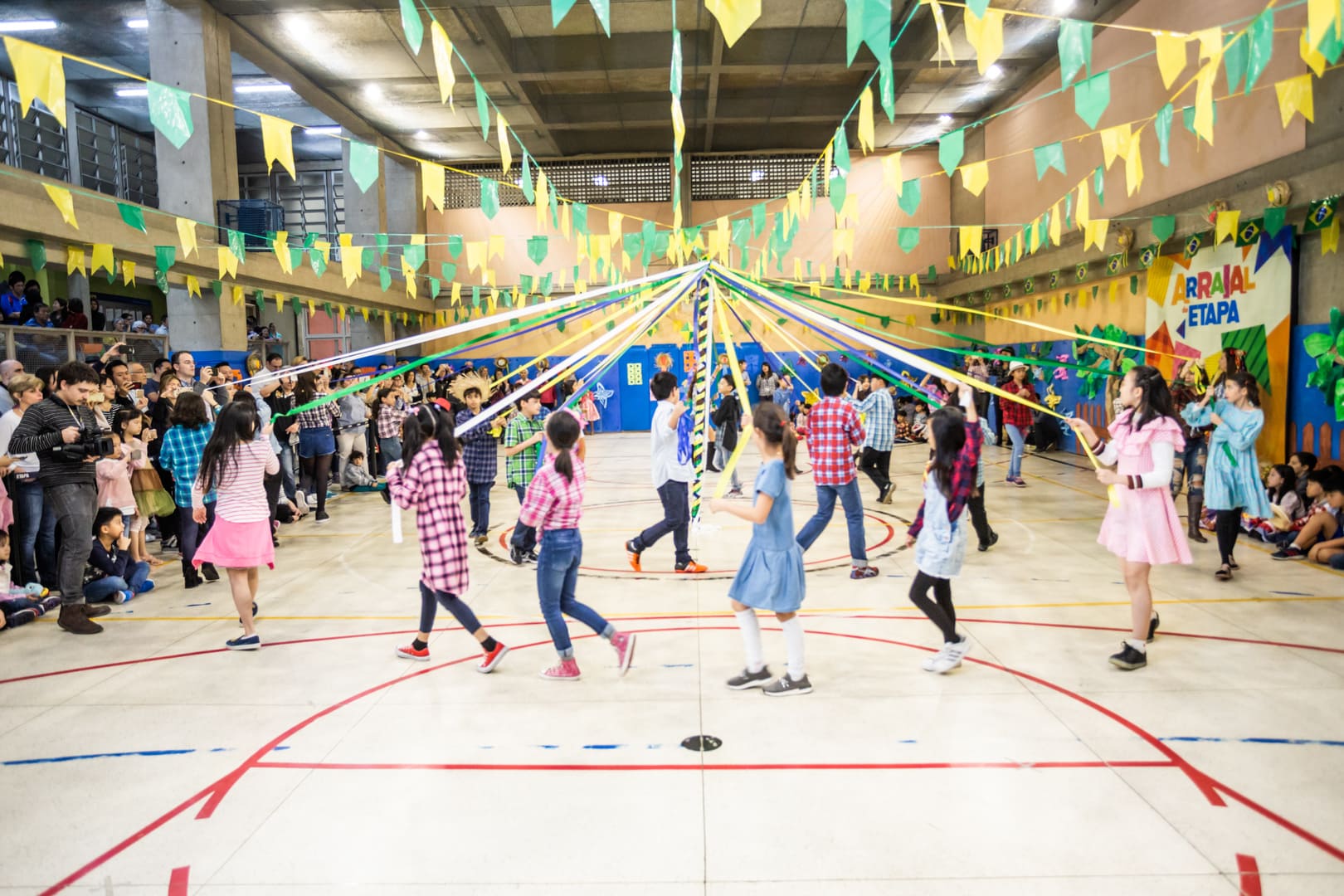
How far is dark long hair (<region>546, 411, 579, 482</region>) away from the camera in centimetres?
411

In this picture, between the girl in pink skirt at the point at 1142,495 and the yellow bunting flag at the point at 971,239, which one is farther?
the yellow bunting flag at the point at 971,239

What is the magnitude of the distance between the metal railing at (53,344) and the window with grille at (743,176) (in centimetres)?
1299

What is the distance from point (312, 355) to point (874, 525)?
57.7 feet

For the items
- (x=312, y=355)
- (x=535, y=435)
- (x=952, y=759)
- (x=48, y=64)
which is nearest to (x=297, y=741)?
(x=952, y=759)

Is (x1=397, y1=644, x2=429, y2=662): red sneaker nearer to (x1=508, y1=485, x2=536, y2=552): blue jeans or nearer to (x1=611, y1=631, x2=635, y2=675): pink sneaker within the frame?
(x1=611, y1=631, x2=635, y2=675): pink sneaker

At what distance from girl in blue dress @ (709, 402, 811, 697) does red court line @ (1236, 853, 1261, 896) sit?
1.78m

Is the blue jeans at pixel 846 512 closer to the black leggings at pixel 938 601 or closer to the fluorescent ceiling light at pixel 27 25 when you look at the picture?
the black leggings at pixel 938 601

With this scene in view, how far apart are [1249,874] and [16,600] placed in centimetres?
662

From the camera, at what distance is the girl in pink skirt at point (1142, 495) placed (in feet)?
13.3

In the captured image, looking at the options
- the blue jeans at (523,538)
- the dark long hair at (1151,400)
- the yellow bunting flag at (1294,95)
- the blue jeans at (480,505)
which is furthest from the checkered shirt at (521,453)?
the yellow bunting flag at (1294,95)

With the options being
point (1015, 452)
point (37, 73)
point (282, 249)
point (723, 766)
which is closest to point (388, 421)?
point (282, 249)

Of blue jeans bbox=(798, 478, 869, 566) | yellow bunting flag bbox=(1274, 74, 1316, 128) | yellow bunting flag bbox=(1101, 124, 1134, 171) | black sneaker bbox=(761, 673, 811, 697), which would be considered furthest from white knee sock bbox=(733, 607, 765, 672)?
yellow bunting flag bbox=(1274, 74, 1316, 128)

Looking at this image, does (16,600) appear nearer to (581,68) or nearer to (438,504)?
(438,504)

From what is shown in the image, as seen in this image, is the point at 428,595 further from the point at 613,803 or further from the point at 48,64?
the point at 48,64
